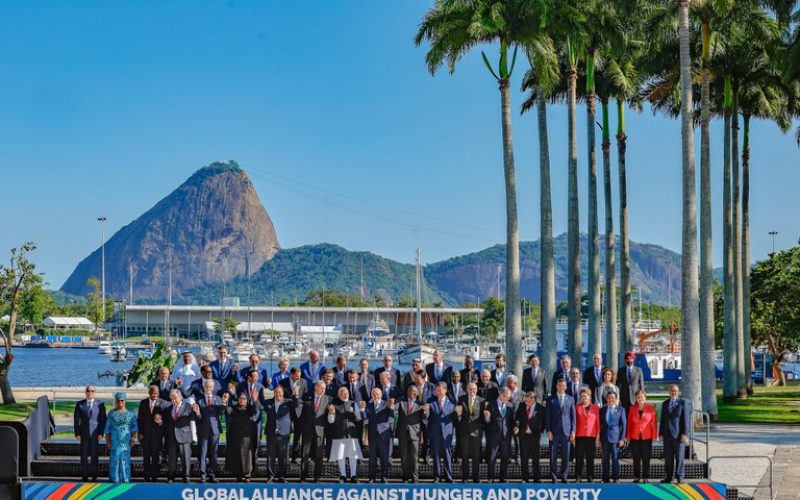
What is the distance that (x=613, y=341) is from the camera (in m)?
47.4

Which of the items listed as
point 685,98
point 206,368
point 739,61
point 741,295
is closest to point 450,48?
point 685,98

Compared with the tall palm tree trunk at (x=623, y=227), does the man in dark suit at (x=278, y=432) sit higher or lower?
lower

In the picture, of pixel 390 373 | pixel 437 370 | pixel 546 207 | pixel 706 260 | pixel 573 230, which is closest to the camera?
pixel 390 373

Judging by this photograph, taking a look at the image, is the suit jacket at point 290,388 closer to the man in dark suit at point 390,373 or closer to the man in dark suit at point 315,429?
the man in dark suit at point 315,429

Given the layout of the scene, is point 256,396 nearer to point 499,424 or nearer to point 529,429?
point 499,424

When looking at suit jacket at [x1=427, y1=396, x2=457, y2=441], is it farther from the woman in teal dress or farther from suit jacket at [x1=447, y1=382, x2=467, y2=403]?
the woman in teal dress

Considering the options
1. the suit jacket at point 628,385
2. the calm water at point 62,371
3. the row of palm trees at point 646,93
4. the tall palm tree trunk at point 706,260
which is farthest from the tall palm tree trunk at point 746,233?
the suit jacket at point 628,385

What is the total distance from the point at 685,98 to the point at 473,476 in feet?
52.2

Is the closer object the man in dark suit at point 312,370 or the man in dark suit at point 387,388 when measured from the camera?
the man in dark suit at point 387,388

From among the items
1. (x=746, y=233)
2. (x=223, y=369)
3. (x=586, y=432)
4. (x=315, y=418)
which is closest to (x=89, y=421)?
(x=223, y=369)

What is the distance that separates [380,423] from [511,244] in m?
16.2

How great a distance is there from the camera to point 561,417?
20.5 metres

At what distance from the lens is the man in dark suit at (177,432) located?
66.7ft

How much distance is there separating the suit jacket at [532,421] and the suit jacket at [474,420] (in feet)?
2.26
